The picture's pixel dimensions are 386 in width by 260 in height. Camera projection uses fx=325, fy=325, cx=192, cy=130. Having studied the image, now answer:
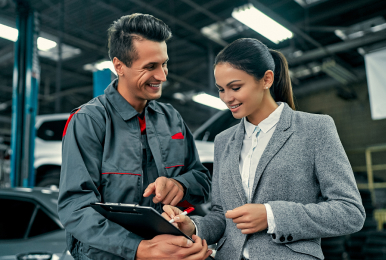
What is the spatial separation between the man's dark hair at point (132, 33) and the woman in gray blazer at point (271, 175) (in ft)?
1.04

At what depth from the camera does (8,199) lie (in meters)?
2.44

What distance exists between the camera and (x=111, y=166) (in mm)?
1267

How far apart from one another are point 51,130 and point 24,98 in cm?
98

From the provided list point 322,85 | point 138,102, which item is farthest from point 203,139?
point 322,85

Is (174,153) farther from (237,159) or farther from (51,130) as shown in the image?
(51,130)

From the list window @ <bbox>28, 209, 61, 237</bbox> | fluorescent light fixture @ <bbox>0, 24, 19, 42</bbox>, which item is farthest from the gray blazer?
fluorescent light fixture @ <bbox>0, 24, 19, 42</bbox>

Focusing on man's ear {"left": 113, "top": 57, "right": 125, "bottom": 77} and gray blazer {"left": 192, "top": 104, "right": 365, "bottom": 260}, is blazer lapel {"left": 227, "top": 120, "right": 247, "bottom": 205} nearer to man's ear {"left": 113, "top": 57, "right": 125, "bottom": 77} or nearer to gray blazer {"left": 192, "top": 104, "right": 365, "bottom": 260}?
gray blazer {"left": 192, "top": 104, "right": 365, "bottom": 260}

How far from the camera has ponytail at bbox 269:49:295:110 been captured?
4.64 ft

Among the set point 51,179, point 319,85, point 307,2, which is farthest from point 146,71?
point 319,85

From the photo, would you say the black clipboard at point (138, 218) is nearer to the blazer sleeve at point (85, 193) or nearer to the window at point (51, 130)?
the blazer sleeve at point (85, 193)

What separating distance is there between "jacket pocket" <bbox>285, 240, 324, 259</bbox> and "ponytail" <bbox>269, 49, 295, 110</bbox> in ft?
1.91

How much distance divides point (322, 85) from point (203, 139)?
31.0 ft

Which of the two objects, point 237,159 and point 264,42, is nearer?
point 237,159

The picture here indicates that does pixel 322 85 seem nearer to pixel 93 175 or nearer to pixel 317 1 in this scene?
pixel 317 1
